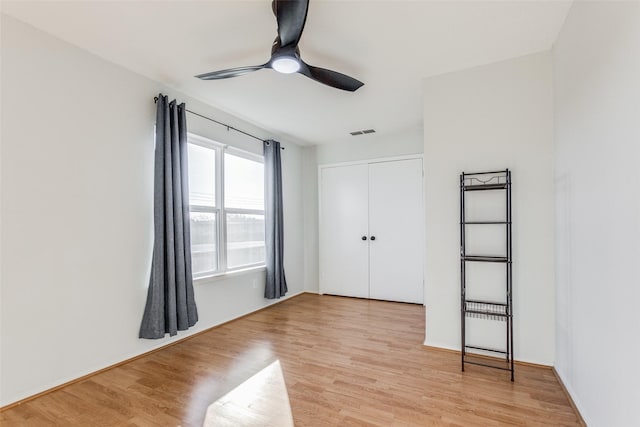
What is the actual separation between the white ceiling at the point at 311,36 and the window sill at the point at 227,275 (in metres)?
2.01

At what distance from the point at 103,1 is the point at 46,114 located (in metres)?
0.93

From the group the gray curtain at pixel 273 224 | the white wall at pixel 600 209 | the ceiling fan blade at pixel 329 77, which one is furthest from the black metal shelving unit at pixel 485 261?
the gray curtain at pixel 273 224

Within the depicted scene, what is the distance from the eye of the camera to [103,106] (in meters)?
2.58

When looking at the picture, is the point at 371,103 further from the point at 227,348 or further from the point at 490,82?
the point at 227,348

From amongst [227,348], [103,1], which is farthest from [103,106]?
[227,348]

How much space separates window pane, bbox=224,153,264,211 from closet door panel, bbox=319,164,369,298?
130 cm

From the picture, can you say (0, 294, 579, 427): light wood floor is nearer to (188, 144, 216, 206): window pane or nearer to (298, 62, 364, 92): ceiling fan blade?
(188, 144, 216, 206): window pane

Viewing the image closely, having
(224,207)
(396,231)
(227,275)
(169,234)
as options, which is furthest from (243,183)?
(396,231)

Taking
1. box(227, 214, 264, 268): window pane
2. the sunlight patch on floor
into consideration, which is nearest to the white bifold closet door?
box(227, 214, 264, 268): window pane

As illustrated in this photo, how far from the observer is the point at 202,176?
11.6ft

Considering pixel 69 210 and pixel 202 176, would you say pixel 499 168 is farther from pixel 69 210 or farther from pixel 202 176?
pixel 69 210

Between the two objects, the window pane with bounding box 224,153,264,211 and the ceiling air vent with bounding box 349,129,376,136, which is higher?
the ceiling air vent with bounding box 349,129,376,136

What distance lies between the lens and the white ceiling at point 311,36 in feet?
6.56

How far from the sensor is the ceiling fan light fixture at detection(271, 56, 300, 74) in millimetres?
2010
